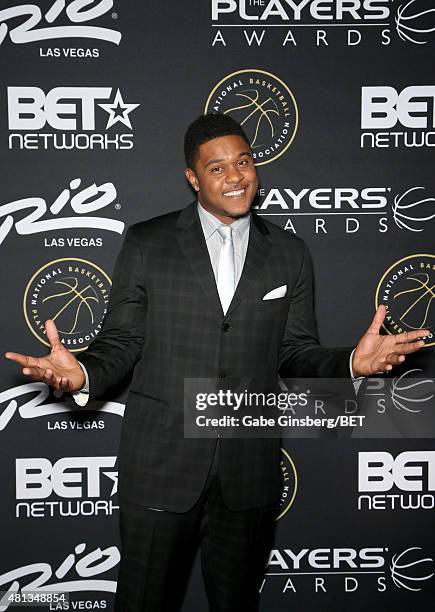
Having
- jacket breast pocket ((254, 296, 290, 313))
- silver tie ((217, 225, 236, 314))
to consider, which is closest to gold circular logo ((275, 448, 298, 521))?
jacket breast pocket ((254, 296, 290, 313))

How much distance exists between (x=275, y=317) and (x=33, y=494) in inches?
51.1

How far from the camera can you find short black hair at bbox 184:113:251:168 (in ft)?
7.22

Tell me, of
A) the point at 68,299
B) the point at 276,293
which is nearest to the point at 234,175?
the point at 276,293

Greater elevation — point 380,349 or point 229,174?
point 229,174

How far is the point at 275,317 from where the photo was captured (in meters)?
2.23

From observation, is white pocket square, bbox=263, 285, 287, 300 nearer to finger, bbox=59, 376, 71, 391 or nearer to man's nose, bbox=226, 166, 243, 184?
man's nose, bbox=226, 166, 243, 184

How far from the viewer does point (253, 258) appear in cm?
224

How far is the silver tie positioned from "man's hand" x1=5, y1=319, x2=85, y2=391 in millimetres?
508

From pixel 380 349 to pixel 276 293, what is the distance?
1.32 feet

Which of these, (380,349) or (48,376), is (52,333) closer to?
(48,376)

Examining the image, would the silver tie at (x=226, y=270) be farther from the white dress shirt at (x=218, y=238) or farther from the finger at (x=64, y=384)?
the finger at (x=64, y=384)

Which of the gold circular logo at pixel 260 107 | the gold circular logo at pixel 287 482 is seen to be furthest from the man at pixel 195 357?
the gold circular logo at pixel 287 482

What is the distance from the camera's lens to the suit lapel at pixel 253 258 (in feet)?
7.12

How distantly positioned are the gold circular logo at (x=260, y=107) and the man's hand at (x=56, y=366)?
3.83 ft
